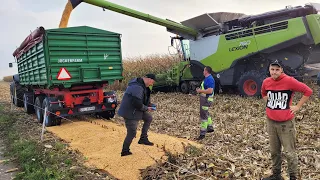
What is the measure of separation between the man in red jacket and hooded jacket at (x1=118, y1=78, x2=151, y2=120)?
2.08 m

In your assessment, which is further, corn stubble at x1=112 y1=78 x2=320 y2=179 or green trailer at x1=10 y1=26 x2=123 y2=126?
green trailer at x1=10 y1=26 x2=123 y2=126

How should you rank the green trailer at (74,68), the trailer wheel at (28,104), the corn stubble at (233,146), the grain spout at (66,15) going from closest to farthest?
1. the corn stubble at (233,146)
2. the green trailer at (74,68)
3. the grain spout at (66,15)
4. the trailer wheel at (28,104)

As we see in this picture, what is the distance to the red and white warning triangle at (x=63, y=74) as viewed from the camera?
7.79 metres

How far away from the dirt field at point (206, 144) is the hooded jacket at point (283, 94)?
835 millimetres

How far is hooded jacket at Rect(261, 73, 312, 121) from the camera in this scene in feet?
11.5

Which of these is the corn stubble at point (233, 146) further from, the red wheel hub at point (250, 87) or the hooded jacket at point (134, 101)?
the red wheel hub at point (250, 87)

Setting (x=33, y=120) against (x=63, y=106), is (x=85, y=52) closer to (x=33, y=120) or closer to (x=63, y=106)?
(x=63, y=106)

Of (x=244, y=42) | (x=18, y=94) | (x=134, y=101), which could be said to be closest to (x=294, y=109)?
(x=134, y=101)

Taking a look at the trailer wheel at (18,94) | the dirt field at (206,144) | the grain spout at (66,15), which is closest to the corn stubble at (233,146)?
the dirt field at (206,144)

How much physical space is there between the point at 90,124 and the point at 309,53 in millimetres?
7616

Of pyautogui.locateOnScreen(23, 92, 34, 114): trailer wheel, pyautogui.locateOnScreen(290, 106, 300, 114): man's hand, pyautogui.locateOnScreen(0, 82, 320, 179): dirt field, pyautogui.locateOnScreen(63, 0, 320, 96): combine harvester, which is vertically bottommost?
pyautogui.locateOnScreen(0, 82, 320, 179): dirt field

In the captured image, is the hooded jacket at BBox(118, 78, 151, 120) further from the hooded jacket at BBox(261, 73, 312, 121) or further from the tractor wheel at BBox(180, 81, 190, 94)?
the tractor wheel at BBox(180, 81, 190, 94)

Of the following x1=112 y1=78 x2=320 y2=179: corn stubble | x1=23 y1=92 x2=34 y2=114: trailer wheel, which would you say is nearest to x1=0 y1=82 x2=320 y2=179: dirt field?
x1=112 y1=78 x2=320 y2=179: corn stubble

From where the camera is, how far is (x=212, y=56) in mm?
12117
